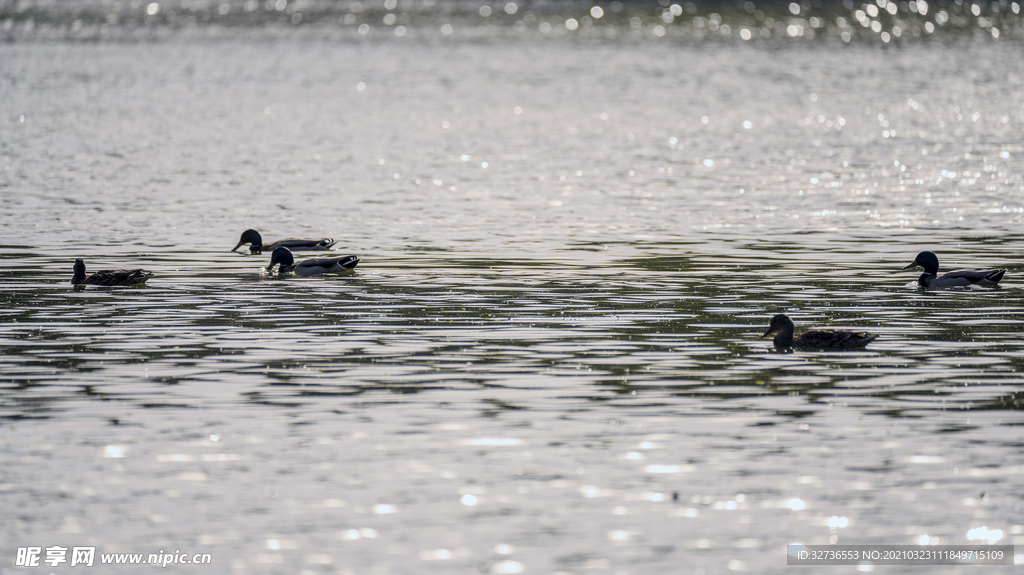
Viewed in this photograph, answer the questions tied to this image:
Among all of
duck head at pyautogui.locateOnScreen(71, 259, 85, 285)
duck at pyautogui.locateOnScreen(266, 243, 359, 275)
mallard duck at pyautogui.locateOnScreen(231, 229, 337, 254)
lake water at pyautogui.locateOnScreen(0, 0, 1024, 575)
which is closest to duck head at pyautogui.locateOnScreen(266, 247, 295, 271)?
duck at pyautogui.locateOnScreen(266, 243, 359, 275)

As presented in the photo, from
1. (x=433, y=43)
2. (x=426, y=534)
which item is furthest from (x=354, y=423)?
(x=433, y=43)

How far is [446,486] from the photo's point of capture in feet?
45.2

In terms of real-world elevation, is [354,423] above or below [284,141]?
below

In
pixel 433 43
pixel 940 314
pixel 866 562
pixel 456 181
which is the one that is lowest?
pixel 866 562

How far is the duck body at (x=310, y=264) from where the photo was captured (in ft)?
88.5

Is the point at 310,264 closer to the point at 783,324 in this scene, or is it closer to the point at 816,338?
the point at 783,324

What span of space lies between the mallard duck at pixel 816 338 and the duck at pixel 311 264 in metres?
9.63

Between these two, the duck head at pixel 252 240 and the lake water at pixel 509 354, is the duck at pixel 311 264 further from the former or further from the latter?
the duck head at pixel 252 240

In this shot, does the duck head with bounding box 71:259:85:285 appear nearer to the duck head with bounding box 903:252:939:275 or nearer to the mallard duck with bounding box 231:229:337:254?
the mallard duck with bounding box 231:229:337:254

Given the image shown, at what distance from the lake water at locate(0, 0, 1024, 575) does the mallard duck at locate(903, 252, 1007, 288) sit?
55 cm

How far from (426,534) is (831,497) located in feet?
11.3

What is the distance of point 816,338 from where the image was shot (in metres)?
19.6

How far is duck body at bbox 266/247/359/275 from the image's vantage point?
26969 millimetres

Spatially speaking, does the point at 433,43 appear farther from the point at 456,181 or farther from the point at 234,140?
the point at 456,181
